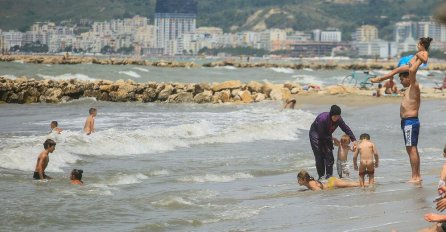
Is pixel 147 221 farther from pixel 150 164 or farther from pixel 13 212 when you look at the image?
pixel 150 164

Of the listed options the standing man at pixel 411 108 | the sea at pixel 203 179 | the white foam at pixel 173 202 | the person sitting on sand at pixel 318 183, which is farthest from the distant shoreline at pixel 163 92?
the standing man at pixel 411 108

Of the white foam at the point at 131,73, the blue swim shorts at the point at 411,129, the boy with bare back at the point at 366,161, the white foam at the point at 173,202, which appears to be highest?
the blue swim shorts at the point at 411,129

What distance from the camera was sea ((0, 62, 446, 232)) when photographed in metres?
9.18

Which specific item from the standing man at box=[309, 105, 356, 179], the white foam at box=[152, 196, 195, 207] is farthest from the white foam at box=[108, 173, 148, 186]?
the standing man at box=[309, 105, 356, 179]

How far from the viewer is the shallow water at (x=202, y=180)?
30.1 ft

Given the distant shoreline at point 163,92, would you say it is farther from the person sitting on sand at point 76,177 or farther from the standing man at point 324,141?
the standing man at point 324,141

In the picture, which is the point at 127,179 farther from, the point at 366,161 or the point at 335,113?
the point at 366,161

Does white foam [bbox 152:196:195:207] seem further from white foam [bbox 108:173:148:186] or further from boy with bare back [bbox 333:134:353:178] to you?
boy with bare back [bbox 333:134:353:178]

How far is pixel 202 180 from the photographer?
42.1 ft

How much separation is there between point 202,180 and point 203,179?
0.26ft

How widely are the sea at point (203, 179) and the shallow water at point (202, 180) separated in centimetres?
2

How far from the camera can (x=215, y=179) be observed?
12953mm

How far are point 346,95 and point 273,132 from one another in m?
12.3

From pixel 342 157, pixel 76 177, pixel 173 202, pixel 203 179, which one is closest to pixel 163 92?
pixel 203 179
